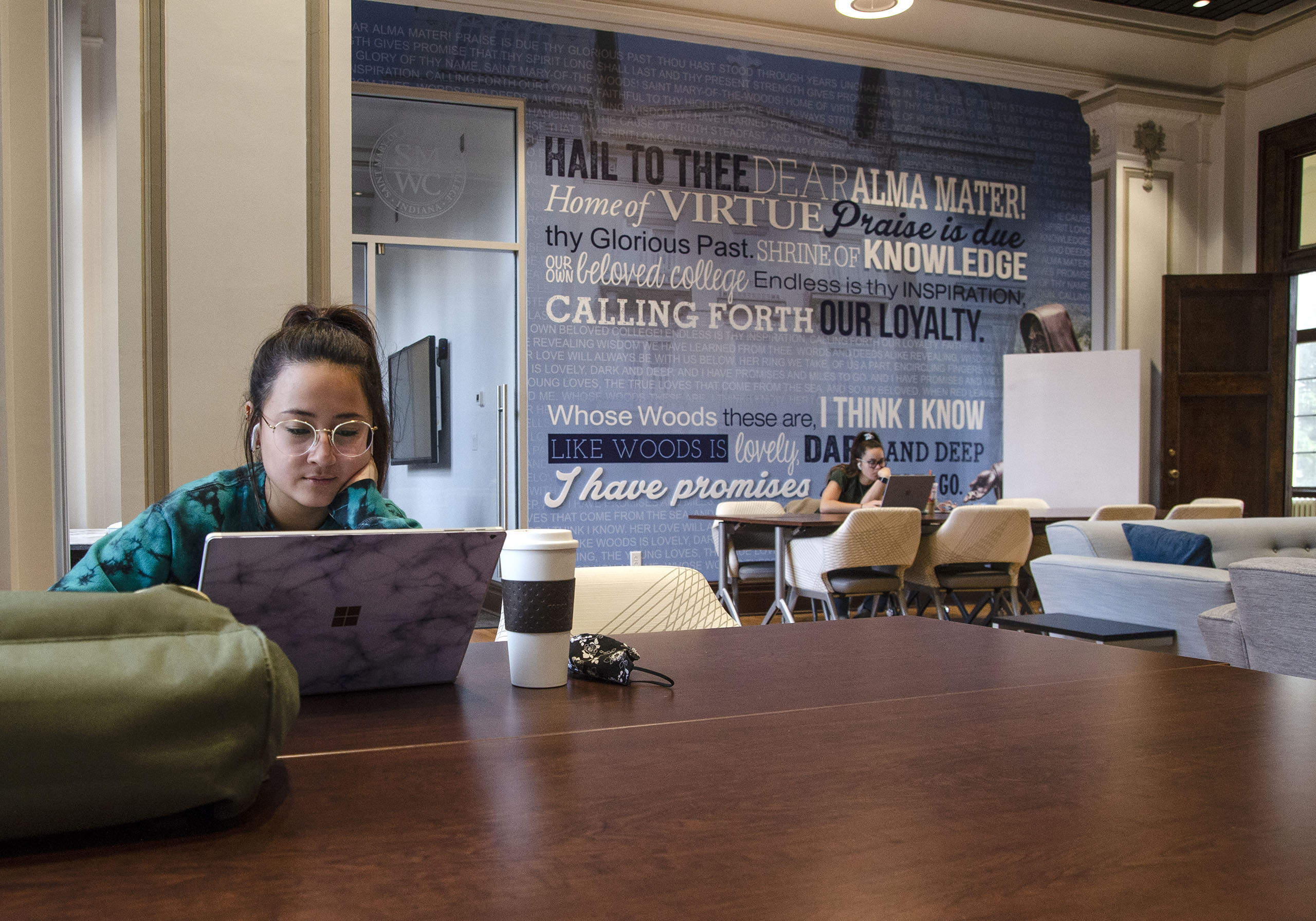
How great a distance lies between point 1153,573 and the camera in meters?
3.48

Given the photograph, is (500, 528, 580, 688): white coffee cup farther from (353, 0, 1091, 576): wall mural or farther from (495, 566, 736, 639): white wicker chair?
(353, 0, 1091, 576): wall mural

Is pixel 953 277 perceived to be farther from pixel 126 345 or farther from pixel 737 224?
pixel 126 345

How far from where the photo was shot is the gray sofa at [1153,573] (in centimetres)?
331

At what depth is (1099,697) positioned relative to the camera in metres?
1.04

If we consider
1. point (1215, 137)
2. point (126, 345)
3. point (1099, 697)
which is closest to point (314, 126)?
point (126, 345)

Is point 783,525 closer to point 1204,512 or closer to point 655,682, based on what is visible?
point 1204,512

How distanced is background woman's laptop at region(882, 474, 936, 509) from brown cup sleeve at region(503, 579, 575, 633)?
409 centimetres

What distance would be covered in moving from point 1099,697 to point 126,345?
2.09 metres

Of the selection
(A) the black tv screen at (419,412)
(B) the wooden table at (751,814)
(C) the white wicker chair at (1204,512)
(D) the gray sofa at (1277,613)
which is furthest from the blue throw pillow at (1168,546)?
(A) the black tv screen at (419,412)

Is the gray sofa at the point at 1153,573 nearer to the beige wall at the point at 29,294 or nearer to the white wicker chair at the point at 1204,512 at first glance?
the white wicker chair at the point at 1204,512

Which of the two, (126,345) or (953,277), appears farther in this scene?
(953,277)

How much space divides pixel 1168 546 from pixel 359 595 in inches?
142

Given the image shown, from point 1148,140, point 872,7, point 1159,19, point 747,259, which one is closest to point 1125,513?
point 872,7

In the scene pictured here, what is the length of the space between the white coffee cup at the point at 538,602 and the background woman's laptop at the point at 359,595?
49mm
